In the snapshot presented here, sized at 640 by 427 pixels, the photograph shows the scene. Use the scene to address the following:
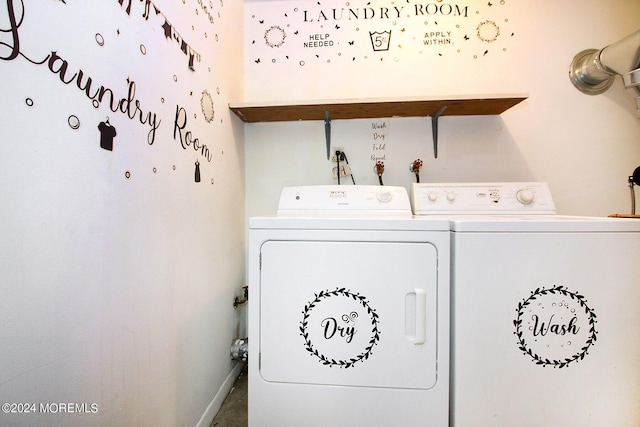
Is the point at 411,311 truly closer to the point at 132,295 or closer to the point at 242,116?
the point at 132,295

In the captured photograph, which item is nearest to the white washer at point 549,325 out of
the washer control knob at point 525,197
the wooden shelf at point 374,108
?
the washer control knob at point 525,197

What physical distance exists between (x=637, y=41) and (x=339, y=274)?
175cm

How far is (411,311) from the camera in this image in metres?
0.90

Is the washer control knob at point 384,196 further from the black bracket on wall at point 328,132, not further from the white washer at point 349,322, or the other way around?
the black bracket on wall at point 328,132

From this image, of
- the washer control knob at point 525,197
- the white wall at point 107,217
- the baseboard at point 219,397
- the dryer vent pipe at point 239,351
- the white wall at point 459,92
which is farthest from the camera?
the white wall at point 459,92

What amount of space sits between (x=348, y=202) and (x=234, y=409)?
1189mm

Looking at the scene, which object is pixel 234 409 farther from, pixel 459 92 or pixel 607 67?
pixel 607 67

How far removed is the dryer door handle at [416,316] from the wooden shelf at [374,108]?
1.00 metres

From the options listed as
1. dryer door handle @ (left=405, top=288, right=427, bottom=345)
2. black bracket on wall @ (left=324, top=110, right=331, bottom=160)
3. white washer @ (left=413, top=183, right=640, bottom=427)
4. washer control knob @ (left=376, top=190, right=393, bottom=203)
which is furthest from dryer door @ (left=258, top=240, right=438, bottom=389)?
black bracket on wall @ (left=324, top=110, right=331, bottom=160)

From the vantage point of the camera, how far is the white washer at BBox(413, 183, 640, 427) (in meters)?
0.85

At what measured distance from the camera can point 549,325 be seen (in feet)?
2.82

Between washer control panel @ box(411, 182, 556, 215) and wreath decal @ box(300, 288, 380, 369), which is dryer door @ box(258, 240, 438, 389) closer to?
wreath decal @ box(300, 288, 380, 369)

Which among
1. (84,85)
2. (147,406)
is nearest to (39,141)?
(84,85)

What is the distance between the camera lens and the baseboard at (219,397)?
1174 millimetres
